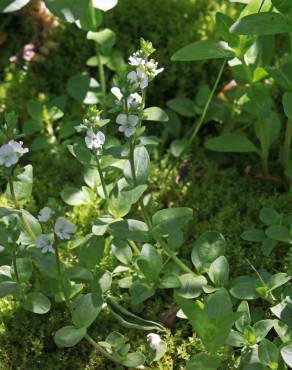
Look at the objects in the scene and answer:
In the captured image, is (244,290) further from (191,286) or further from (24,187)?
(24,187)

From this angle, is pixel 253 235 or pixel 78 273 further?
pixel 253 235

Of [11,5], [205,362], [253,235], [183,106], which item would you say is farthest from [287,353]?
[11,5]

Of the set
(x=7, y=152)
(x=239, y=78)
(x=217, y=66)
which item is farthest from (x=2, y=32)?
(x=7, y=152)

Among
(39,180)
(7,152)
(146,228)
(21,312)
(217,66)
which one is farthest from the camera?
(217,66)

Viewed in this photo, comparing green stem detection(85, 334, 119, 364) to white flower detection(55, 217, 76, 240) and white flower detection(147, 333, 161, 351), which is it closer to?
white flower detection(147, 333, 161, 351)

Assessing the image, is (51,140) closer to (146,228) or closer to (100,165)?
(100,165)

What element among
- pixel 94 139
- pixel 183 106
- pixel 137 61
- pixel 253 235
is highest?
pixel 137 61
